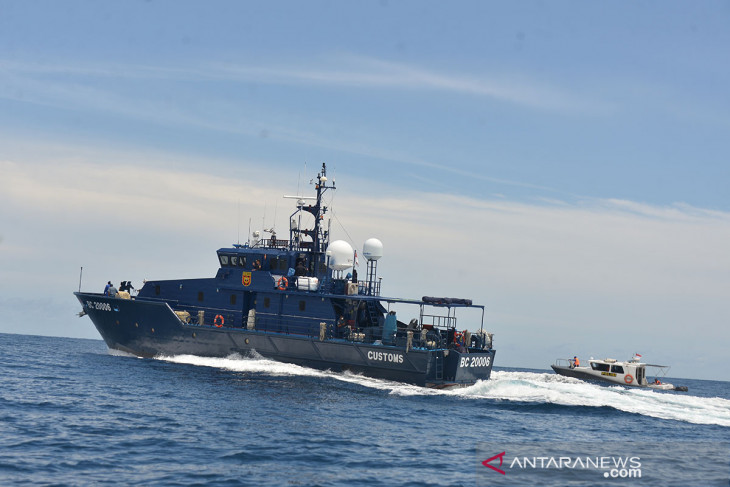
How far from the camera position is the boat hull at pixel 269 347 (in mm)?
29812

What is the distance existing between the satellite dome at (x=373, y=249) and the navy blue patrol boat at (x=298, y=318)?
51 millimetres

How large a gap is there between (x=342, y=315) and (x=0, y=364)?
16978 millimetres

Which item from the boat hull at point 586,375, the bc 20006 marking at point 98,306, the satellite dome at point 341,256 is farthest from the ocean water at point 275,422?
the boat hull at point 586,375

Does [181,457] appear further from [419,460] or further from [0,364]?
[0,364]

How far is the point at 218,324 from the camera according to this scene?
34.3m

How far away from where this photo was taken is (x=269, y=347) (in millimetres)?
32375

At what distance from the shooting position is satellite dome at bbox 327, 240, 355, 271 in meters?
34.1

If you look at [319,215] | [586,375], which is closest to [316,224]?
[319,215]

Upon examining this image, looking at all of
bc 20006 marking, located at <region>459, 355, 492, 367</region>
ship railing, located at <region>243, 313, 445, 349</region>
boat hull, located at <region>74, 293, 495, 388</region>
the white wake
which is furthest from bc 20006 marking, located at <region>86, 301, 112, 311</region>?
bc 20006 marking, located at <region>459, 355, 492, 367</region>

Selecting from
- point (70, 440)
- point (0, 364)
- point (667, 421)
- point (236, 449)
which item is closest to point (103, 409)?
point (70, 440)

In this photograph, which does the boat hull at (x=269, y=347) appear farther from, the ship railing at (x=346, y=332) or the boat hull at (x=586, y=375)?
the boat hull at (x=586, y=375)

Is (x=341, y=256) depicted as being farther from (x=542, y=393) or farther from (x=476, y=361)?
(x=542, y=393)

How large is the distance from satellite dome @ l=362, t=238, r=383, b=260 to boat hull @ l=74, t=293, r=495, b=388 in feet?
16.3

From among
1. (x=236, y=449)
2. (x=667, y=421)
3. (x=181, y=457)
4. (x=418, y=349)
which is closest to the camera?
(x=181, y=457)
